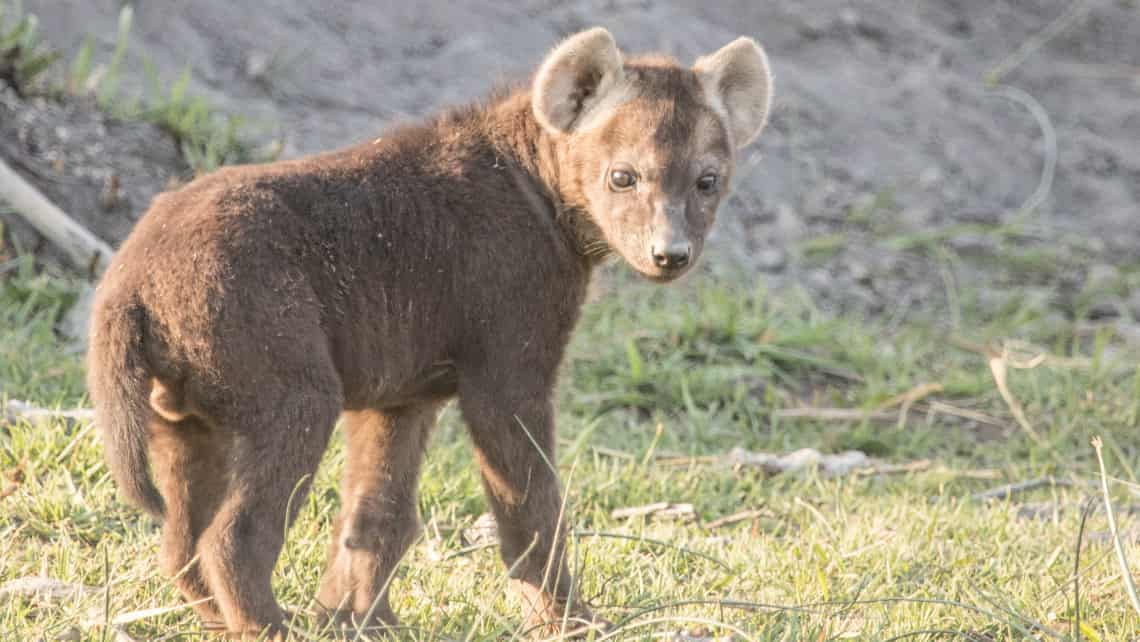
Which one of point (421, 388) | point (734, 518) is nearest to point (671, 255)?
point (421, 388)

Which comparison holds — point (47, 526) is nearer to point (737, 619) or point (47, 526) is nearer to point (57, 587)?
point (57, 587)

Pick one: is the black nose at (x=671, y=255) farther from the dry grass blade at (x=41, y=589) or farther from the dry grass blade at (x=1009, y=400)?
the dry grass blade at (x=1009, y=400)

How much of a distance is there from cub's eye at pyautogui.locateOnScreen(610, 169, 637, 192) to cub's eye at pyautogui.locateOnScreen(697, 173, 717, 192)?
0.22m

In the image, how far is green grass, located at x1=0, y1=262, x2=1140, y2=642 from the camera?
4391 mm

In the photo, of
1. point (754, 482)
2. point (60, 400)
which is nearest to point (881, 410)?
point (754, 482)

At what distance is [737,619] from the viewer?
443 cm

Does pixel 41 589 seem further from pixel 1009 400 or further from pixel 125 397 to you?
pixel 1009 400

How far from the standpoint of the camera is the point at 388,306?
4352mm

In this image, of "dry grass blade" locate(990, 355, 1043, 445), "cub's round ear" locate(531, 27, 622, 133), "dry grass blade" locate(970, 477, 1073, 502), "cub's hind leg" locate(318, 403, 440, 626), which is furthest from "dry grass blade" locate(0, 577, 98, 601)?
"dry grass blade" locate(990, 355, 1043, 445)

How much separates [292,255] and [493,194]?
77 centimetres

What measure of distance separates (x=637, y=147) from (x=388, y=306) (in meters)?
0.96

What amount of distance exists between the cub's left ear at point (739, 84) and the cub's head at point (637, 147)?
7 cm

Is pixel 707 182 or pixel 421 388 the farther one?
pixel 707 182

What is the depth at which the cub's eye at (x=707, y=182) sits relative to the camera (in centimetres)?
474
